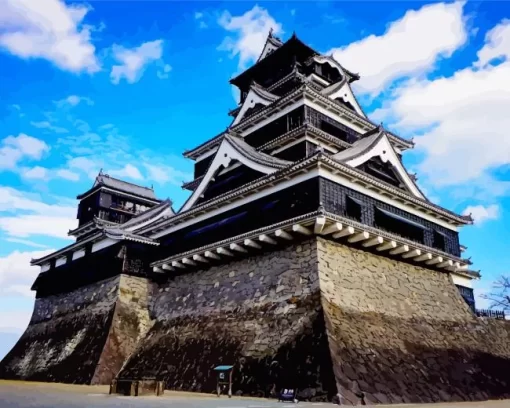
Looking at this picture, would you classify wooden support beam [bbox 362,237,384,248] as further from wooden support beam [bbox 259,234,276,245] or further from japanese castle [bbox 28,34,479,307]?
wooden support beam [bbox 259,234,276,245]

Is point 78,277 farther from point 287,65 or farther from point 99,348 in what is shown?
point 287,65

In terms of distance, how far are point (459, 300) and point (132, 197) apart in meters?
25.8

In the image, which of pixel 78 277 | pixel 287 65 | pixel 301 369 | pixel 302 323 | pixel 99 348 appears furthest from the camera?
pixel 287 65

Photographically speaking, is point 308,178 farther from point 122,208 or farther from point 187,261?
point 122,208

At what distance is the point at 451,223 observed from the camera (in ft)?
63.2

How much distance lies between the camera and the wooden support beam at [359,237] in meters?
14.8

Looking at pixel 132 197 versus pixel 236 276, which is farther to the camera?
pixel 132 197

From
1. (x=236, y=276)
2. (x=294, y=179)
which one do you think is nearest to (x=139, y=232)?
(x=236, y=276)

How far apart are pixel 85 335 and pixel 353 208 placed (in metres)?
13.2

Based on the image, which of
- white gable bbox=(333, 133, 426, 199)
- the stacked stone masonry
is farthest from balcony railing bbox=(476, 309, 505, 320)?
white gable bbox=(333, 133, 426, 199)

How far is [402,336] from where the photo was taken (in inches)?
551

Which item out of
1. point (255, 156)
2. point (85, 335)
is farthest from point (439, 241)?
point (85, 335)

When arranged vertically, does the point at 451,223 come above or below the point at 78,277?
above

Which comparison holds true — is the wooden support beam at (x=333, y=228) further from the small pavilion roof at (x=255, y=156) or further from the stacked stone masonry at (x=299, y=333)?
the small pavilion roof at (x=255, y=156)
